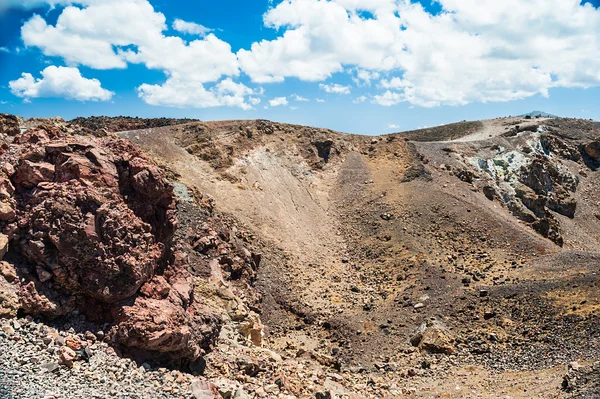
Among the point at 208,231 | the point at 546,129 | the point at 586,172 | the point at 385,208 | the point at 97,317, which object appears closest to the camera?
the point at 97,317

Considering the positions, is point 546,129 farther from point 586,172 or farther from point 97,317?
point 97,317

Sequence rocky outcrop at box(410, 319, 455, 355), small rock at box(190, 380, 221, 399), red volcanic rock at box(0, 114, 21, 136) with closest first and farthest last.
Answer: small rock at box(190, 380, 221, 399), rocky outcrop at box(410, 319, 455, 355), red volcanic rock at box(0, 114, 21, 136)

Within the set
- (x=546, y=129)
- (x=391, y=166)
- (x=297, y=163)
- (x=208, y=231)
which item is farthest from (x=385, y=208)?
(x=546, y=129)

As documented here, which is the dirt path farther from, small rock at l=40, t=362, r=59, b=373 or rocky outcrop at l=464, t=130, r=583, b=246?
small rock at l=40, t=362, r=59, b=373

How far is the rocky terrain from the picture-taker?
13164 millimetres

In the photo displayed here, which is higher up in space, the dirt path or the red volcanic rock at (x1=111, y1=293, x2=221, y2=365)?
the dirt path

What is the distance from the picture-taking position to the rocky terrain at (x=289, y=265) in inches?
518

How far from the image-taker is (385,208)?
39.1m

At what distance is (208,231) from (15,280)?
51.9ft

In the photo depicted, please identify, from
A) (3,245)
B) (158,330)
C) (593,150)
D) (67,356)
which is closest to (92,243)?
(3,245)

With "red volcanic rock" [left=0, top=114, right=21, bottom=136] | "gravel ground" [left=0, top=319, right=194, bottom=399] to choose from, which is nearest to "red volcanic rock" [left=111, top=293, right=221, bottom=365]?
"gravel ground" [left=0, top=319, right=194, bottom=399]

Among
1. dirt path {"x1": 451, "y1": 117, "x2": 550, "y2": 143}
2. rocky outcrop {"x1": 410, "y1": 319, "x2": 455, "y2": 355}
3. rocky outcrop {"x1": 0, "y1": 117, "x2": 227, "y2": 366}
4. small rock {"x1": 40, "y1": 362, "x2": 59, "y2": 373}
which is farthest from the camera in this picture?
dirt path {"x1": 451, "y1": 117, "x2": 550, "y2": 143}

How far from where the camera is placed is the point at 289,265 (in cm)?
3184

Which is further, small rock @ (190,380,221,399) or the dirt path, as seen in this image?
the dirt path
